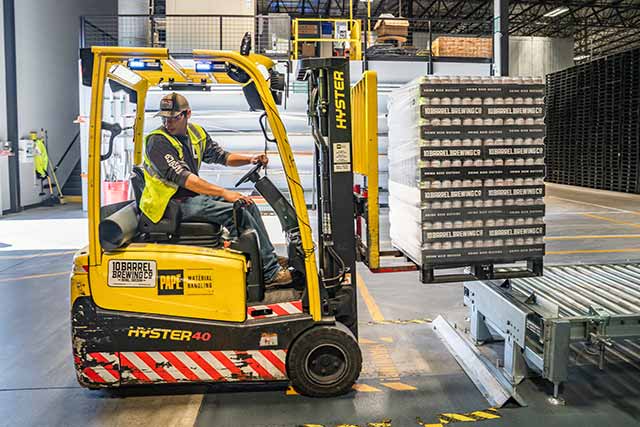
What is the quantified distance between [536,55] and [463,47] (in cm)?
1111

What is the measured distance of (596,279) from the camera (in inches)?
196

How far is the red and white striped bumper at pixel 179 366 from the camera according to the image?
12.1ft

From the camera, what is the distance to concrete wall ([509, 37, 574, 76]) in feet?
78.6

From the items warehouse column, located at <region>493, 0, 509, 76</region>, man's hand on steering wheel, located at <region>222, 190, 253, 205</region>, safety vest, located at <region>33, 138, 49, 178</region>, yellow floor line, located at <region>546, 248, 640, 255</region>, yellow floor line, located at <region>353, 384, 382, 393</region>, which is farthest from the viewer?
safety vest, located at <region>33, 138, 49, 178</region>

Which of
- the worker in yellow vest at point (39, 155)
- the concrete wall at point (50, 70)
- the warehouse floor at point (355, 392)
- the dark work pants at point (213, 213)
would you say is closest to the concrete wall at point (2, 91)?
the concrete wall at point (50, 70)

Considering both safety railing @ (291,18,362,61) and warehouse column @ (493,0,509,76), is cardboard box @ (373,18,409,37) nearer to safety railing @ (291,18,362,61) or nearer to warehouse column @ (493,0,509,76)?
safety railing @ (291,18,362,61)

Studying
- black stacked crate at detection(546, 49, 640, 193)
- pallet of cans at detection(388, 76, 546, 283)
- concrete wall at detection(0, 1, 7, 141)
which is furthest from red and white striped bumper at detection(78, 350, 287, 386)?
black stacked crate at detection(546, 49, 640, 193)

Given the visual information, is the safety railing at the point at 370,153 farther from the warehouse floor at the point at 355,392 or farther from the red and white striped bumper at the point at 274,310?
the warehouse floor at the point at 355,392

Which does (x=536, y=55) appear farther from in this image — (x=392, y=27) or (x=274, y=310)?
(x=274, y=310)

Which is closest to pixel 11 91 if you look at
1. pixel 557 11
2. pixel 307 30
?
pixel 307 30

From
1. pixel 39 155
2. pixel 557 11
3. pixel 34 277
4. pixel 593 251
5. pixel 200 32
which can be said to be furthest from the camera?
pixel 557 11

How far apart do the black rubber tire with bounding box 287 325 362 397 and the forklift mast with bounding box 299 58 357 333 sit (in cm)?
35

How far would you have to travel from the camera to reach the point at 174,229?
12.7 feet

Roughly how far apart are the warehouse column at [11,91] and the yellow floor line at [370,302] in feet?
39.6
